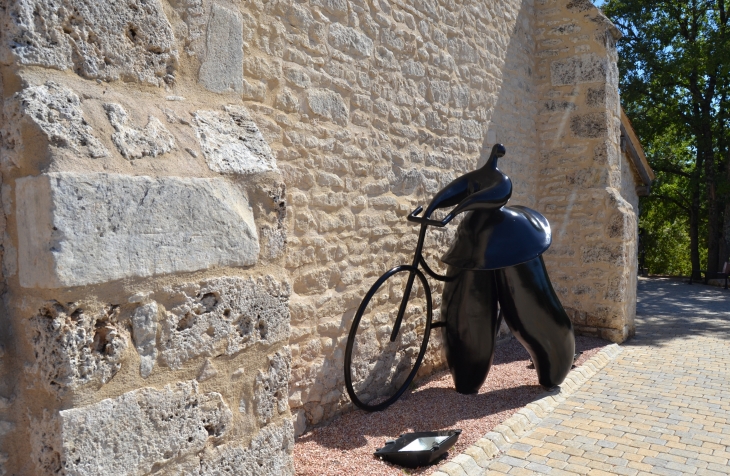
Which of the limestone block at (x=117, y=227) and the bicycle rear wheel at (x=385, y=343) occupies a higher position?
the limestone block at (x=117, y=227)

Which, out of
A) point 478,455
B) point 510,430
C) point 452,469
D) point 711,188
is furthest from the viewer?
point 711,188

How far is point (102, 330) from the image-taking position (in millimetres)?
1570

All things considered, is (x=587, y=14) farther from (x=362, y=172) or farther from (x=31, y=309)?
→ (x=31, y=309)

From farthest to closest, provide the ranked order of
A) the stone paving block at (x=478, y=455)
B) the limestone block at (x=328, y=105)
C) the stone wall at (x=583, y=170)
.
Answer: the stone wall at (x=583, y=170), the limestone block at (x=328, y=105), the stone paving block at (x=478, y=455)

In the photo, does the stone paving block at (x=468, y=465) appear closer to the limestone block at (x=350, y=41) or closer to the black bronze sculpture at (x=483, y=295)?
the black bronze sculpture at (x=483, y=295)

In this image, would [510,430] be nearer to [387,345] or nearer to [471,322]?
[471,322]

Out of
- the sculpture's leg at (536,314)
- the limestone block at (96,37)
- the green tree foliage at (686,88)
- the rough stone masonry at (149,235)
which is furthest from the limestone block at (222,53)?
the green tree foliage at (686,88)

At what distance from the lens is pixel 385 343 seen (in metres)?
4.30

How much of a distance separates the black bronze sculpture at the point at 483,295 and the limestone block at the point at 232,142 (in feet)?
6.49

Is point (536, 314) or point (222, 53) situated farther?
point (536, 314)

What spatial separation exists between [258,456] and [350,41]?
2749 millimetres

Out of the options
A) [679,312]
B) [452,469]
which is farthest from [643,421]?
[679,312]

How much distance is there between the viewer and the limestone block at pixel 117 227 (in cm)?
146

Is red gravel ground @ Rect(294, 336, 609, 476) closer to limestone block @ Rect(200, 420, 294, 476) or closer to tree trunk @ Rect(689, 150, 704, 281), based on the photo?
limestone block @ Rect(200, 420, 294, 476)
